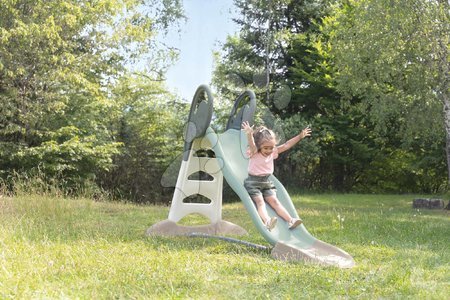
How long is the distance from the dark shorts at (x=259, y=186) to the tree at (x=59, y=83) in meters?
8.80

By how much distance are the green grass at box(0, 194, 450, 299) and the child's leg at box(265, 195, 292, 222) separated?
1.73 ft

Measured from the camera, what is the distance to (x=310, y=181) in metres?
19.8

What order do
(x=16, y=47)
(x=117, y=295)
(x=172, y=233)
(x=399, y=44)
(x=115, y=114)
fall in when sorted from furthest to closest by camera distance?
(x=115, y=114) < (x=16, y=47) < (x=399, y=44) < (x=172, y=233) < (x=117, y=295)

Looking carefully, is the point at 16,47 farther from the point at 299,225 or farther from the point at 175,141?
the point at 299,225

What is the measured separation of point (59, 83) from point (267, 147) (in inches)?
442

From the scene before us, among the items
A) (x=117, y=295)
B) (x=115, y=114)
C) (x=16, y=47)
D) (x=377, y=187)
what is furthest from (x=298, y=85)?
(x=117, y=295)

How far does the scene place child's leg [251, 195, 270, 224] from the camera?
5.42m

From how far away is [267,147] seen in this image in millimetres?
5691

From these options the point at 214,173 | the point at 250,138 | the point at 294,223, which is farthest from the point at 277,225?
the point at 214,173

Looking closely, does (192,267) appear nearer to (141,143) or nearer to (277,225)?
(277,225)

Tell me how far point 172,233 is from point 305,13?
14.5 meters

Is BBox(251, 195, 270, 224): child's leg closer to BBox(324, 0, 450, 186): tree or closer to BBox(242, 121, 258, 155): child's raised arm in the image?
BBox(242, 121, 258, 155): child's raised arm

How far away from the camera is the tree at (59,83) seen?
13.8 metres

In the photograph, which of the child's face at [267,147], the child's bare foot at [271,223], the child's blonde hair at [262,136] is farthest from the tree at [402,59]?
the child's bare foot at [271,223]
